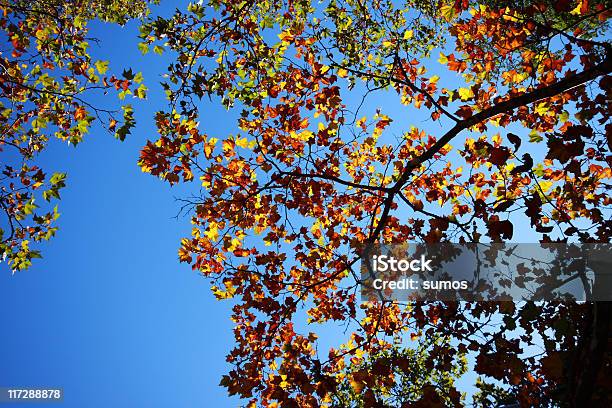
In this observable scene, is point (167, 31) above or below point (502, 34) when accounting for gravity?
above

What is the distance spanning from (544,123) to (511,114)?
60cm

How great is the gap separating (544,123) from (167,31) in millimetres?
7314

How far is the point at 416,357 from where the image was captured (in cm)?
1806

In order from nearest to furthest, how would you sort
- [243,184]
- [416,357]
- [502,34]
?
[502,34], [243,184], [416,357]

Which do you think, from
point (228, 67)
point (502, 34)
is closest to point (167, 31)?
point (228, 67)

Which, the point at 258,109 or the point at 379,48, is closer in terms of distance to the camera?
the point at 258,109

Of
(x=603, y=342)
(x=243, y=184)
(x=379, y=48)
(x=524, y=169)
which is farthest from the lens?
(x=379, y=48)

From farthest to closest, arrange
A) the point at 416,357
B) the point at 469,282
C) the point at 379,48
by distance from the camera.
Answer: the point at 416,357
the point at 379,48
the point at 469,282

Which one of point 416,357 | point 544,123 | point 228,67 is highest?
point 228,67

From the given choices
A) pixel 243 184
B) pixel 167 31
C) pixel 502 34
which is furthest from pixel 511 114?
pixel 167 31

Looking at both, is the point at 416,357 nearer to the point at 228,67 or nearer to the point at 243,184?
the point at 243,184

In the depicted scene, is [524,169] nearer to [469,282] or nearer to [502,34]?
[469,282]

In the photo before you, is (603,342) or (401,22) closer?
(603,342)

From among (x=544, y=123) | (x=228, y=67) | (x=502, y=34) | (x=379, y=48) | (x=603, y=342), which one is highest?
(x=379, y=48)
